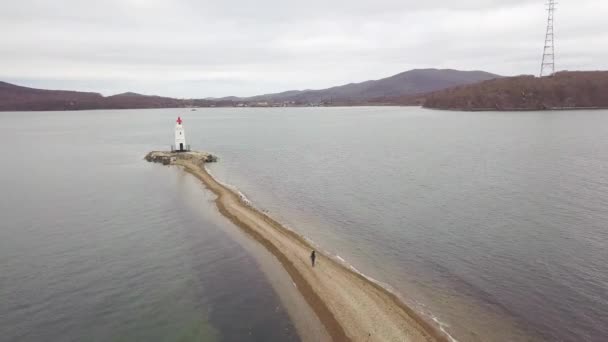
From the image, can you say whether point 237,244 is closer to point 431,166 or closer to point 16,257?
point 16,257

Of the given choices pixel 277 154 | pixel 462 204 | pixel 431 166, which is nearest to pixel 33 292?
pixel 462 204

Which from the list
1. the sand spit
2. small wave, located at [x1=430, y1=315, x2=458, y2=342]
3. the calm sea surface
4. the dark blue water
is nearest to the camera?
small wave, located at [x1=430, y1=315, x2=458, y2=342]

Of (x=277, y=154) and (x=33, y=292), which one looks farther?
(x=277, y=154)

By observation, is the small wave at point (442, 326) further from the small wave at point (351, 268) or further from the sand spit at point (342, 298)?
the sand spit at point (342, 298)

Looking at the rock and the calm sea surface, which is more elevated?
the rock

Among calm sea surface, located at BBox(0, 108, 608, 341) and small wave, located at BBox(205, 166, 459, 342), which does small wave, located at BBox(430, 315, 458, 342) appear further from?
calm sea surface, located at BBox(0, 108, 608, 341)

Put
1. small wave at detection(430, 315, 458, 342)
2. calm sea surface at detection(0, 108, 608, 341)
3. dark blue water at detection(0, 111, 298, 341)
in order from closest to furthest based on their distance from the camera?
small wave at detection(430, 315, 458, 342) < dark blue water at detection(0, 111, 298, 341) < calm sea surface at detection(0, 108, 608, 341)

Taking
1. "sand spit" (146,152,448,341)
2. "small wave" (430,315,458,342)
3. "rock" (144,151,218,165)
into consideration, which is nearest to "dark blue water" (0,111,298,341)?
"sand spit" (146,152,448,341)
